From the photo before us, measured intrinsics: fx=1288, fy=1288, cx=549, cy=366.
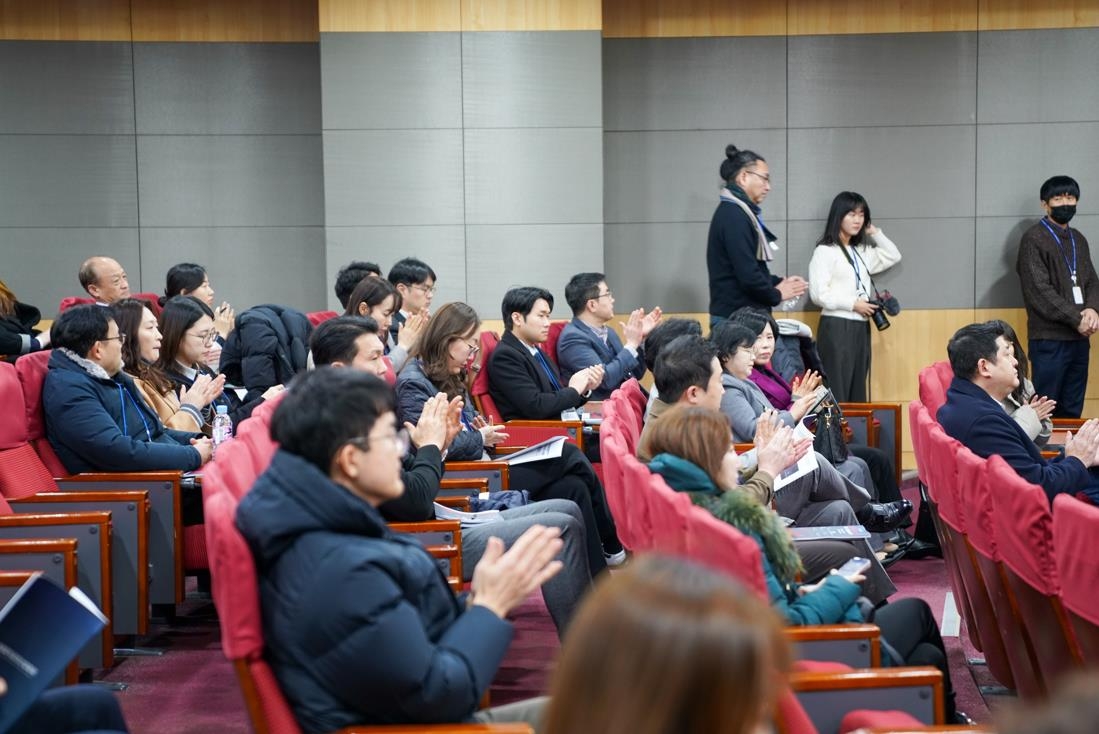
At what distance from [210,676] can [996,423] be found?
262cm

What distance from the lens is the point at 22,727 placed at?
7.47ft

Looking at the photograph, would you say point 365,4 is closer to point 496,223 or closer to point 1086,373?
point 496,223

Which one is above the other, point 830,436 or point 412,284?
point 412,284

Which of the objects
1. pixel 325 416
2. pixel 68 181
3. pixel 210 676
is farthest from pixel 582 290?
pixel 325 416

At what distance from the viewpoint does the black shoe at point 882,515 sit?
488 centimetres

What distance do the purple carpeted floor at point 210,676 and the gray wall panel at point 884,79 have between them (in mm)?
3925

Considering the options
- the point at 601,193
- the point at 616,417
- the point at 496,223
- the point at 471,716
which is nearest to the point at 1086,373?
the point at 601,193

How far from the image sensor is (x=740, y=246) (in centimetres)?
686

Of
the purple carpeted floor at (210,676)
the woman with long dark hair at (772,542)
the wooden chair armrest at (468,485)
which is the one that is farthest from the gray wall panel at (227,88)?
the woman with long dark hair at (772,542)

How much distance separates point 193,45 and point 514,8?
2056 millimetres

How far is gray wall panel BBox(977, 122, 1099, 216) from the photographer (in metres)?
7.90

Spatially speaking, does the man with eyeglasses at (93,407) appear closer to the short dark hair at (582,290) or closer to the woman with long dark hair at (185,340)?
the woman with long dark hair at (185,340)

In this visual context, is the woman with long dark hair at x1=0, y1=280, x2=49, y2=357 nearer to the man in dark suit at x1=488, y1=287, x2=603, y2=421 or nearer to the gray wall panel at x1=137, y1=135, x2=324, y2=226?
the gray wall panel at x1=137, y1=135, x2=324, y2=226

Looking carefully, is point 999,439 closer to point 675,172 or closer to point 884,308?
point 884,308
